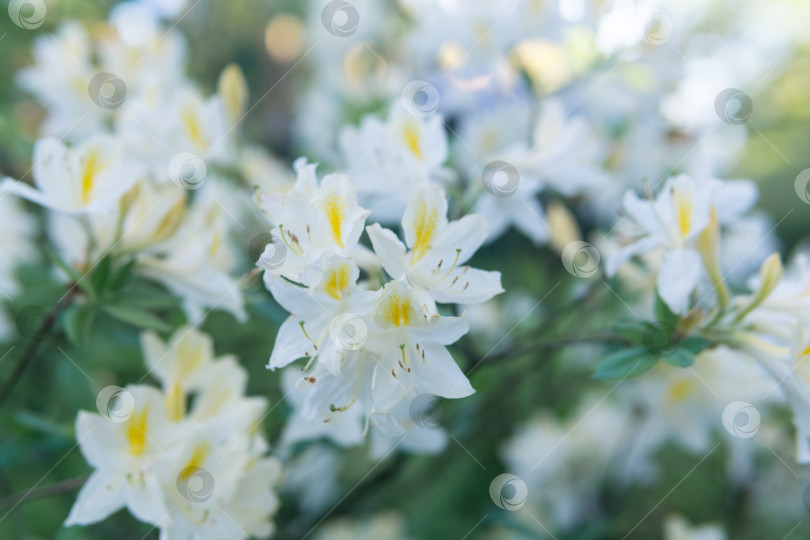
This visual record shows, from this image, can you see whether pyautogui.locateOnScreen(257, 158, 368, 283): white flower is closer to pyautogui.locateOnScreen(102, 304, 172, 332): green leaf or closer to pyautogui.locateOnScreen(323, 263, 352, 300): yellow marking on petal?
pyautogui.locateOnScreen(323, 263, 352, 300): yellow marking on petal

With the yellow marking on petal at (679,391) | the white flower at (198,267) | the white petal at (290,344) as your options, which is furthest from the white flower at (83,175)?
the yellow marking on petal at (679,391)

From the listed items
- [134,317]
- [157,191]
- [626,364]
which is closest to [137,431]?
[134,317]

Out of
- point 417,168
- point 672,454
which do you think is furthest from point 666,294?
point 672,454

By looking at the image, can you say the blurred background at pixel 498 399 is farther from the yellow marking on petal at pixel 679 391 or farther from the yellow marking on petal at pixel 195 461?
the yellow marking on petal at pixel 195 461

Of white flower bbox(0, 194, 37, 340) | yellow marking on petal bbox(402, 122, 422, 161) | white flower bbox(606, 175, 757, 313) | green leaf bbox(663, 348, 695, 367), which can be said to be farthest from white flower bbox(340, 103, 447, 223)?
white flower bbox(0, 194, 37, 340)

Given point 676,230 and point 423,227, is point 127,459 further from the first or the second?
point 676,230

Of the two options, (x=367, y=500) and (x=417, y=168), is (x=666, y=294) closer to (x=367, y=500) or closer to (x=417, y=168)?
(x=417, y=168)
